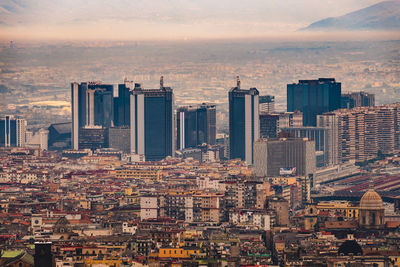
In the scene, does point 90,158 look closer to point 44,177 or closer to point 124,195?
point 44,177

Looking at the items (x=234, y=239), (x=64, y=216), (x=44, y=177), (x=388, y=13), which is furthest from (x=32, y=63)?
(x=234, y=239)

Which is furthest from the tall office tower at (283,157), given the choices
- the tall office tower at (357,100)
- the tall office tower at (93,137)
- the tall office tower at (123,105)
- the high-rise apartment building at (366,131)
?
the tall office tower at (123,105)

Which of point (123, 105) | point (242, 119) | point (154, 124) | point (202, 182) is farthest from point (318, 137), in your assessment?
point (202, 182)

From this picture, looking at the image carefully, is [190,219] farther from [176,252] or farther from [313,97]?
[313,97]

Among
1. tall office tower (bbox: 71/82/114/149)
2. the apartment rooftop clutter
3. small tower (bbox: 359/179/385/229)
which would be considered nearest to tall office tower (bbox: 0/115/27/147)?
tall office tower (bbox: 71/82/114/149)

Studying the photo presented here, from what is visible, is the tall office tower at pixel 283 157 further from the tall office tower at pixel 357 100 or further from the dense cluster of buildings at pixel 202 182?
the tall office tower at pixel 357 100

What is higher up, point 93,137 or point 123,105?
point 123,105

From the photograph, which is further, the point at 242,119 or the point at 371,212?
the point at 242,119
